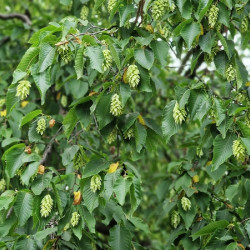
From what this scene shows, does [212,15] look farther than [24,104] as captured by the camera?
A: No

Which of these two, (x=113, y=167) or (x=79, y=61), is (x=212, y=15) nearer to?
(x=79, y=61)

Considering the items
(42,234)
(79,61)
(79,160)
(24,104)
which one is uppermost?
(79,61)

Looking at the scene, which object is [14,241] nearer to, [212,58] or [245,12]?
[212,58]

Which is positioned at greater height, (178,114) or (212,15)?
(212,15)

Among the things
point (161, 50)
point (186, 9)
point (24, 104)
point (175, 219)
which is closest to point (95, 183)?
point (161, 50)

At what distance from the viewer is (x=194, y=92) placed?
207cm

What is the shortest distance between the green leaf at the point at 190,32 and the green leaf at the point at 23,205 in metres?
0.98

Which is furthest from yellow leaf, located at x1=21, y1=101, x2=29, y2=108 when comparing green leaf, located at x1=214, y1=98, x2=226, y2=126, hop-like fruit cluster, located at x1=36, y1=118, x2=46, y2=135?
green leaf, located at x1=214, y1=98, x2=226, y2=126

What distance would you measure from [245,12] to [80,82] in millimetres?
1418

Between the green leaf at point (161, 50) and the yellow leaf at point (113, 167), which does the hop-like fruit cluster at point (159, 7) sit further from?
the yellow leaf at point (113, 167)

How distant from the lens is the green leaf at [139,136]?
2.14 meters

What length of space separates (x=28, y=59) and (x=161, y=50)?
1.92 ft

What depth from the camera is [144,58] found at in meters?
2.06

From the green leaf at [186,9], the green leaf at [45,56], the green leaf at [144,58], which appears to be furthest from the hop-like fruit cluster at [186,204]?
the green leaf at [45,56]
